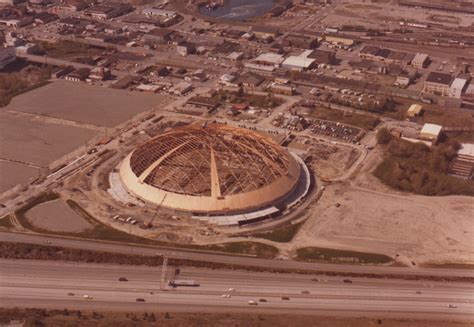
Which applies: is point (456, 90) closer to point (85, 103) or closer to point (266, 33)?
point (266, 33)

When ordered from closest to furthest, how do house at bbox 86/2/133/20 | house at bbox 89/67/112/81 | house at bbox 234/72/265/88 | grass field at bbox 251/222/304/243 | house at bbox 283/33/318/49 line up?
grass field at bbox 251/222/304/243
house at bbox 234/72/265/88
house at bbox 89/67/112/81
house at bbox 283/33/318/49
house at bbox 86/2/133/20

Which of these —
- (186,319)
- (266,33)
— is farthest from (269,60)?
(186,319)

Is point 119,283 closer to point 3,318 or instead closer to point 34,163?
point 3,318

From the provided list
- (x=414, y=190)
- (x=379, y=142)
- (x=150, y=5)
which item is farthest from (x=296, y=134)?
(x=150, y=5)

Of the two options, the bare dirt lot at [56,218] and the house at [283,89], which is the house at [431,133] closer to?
the house at [283,89]

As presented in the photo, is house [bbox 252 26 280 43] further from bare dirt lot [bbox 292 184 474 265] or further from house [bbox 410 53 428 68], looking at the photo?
bare dirt lot [bbox 292 184 474 265]

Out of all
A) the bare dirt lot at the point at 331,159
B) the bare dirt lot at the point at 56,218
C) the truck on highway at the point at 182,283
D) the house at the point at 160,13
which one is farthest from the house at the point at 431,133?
the house at the point at 160,13

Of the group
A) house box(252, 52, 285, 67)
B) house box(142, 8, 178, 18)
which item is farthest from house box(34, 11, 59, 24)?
house box(252, 52, 285, 67)

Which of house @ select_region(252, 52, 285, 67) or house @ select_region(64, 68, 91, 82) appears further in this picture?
house @ select_region(252, 52, 285, 67)
